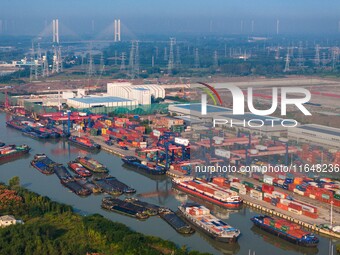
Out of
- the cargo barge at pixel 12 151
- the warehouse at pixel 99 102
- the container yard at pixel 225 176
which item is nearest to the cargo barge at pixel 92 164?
the container yard at pixel 225 176

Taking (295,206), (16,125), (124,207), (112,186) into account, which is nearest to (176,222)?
(124,207)

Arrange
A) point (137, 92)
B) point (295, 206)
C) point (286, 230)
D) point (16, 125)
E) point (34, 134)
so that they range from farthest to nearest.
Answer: point (137, 92) < point (16, 125) < point (34, 134) < point (295, 206) < point (286, 230)

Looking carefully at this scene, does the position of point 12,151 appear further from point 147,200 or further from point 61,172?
point 147,200

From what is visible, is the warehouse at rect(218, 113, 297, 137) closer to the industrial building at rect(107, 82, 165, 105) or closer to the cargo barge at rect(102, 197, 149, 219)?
the cargo barge at rect(102, 197, 149, 219)

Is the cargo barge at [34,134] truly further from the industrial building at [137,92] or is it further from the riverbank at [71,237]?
the riverbank at [71,237]

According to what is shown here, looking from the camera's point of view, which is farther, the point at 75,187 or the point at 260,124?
the point at 260,124
